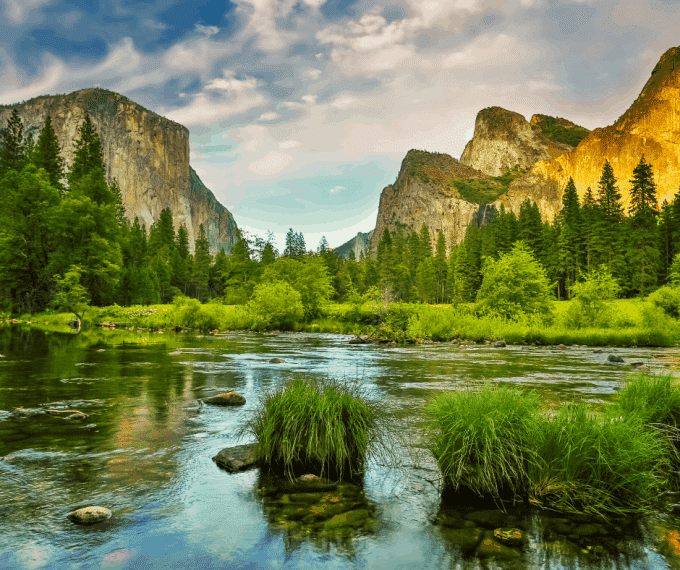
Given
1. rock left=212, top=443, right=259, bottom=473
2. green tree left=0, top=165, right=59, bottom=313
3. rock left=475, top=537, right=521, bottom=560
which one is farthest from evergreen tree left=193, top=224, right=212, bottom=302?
rock left=475, top=537, right=521, bottom=560

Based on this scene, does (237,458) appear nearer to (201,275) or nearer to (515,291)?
(515,291)

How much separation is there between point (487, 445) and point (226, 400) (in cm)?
734

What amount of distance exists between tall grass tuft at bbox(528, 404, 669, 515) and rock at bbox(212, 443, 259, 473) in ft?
12.8

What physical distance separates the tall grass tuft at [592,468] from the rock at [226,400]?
737 cm

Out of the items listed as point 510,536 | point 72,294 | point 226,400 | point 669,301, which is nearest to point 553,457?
point 510,536

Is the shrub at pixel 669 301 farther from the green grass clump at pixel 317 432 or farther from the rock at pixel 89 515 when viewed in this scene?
the rock at pixel 89 515

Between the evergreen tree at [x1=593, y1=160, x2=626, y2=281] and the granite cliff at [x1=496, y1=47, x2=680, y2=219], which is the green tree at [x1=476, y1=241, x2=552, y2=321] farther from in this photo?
the granite cliff at [x1=496, y1=47, x2=680, y2=219]

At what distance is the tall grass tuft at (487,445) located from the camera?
219 inches

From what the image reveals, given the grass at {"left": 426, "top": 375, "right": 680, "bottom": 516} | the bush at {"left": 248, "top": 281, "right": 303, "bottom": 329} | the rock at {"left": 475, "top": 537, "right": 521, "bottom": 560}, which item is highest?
the bush at {"left": 248, "top": 281, "right": 303, "bottom": 329}

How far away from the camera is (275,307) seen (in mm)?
42844

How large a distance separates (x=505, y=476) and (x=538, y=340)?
92.0ft

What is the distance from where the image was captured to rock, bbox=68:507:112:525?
4.97 meters

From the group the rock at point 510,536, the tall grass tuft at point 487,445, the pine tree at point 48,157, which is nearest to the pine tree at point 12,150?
the pine tree at point 48,157

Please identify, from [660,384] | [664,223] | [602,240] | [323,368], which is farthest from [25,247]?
[664,223]
